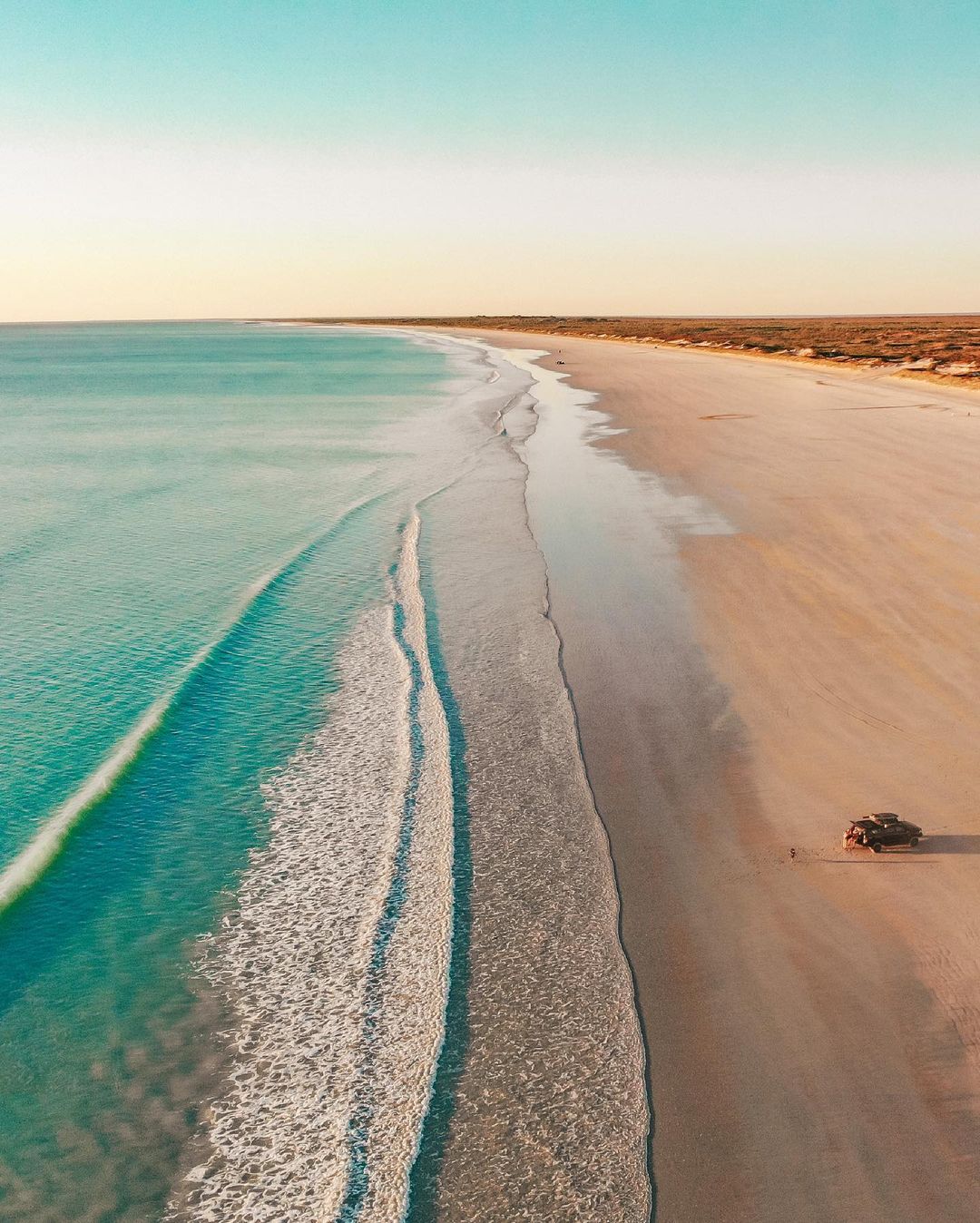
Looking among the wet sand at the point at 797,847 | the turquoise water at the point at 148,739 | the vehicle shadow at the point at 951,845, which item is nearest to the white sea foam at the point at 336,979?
the turquoise water at the point at 148,739

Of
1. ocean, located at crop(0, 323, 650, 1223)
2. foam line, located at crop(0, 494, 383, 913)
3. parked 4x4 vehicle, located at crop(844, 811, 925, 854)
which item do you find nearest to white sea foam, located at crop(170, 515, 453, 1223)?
ocean, located at crop(0, 323, 650, 1223)

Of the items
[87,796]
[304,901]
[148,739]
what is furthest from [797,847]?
[148,739]

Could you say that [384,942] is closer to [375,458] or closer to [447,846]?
[447,846]

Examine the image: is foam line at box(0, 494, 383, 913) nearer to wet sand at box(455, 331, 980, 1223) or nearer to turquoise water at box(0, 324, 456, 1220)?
turquoise water at box(0, 324, 456, 1220)

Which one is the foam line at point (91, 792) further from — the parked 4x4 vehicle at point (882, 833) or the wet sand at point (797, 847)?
the parked 4x4 vehicle at point (882, 833)

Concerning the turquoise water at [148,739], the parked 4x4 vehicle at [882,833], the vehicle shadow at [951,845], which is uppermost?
the parked 4x4 vehicle at [882,833]
